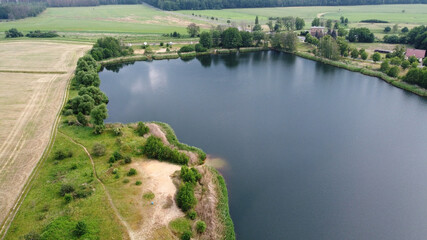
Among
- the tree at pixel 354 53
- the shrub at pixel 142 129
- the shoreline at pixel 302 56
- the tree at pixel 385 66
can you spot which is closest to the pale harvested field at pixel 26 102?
the shrub at pixel 142 129

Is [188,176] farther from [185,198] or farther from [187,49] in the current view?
[187,49]

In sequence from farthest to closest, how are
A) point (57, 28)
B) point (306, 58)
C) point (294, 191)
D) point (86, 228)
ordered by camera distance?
point (57, 28)
point (306, 58)
point (294, 191)
point (86, 228)

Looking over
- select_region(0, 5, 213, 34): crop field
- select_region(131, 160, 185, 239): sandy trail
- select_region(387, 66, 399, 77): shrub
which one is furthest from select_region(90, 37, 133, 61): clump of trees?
select_region(387, 66, 399, 77): shrub

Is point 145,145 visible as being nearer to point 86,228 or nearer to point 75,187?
point 75,187

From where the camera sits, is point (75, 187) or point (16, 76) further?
point (16, 76)

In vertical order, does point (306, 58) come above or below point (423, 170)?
above

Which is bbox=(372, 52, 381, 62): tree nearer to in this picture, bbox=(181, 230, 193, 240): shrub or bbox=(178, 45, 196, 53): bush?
bbox=(178, 45, 196, 53): bush

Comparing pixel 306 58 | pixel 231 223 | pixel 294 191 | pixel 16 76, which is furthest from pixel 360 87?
pixel 16 76
